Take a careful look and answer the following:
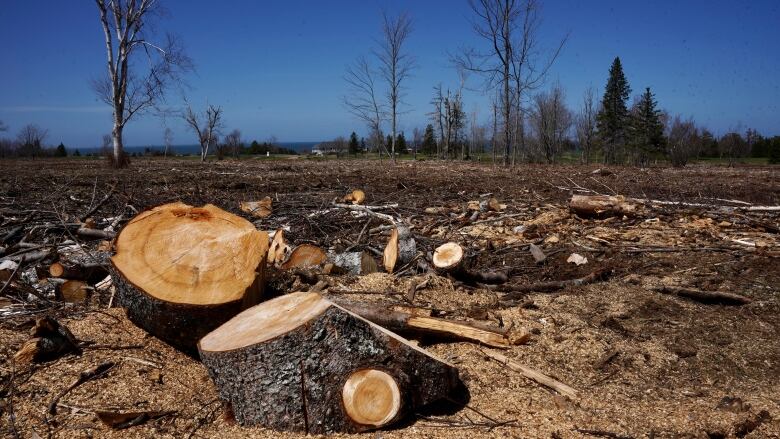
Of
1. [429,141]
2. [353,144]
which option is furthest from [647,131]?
[353,144]

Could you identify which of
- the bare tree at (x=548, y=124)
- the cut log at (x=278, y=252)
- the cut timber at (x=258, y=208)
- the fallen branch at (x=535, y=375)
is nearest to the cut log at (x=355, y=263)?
the cut log at (x=278, y=252)

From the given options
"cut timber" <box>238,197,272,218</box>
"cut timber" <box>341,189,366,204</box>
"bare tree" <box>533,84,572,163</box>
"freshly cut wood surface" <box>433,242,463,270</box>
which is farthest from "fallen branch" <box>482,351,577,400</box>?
"bare tree" <box>533,84,572,163</box>

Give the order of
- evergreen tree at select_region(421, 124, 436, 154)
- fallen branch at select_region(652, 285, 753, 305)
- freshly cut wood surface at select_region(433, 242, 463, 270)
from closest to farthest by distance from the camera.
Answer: fallen branch at select_region(652, 285, 753, 305)
freshly cut wood surface at select_region(433, 242, 463, 270)
evergreen tree at select_region(421, 124, 436, 154)

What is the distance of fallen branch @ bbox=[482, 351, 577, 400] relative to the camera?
291 centimetres

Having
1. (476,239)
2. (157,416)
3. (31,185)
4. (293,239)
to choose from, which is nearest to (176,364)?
(157,416)

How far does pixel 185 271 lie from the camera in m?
3.15

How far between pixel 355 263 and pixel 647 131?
41.9 m

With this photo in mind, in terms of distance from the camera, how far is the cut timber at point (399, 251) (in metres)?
4.92

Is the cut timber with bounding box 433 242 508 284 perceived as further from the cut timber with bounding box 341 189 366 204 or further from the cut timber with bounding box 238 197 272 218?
the cut timber with bounding box 341 189 366 204

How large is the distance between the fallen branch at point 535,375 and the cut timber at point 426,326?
0.14 metres

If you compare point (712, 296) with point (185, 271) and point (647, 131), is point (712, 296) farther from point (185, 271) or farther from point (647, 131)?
point (647, 131)

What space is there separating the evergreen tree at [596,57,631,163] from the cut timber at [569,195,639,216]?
37975 millimetres

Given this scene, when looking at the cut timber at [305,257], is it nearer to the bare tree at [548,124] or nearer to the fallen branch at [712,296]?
the fallen branch at [712,296]

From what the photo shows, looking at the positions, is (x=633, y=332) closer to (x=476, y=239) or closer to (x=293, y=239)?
(x=476, y=239)
